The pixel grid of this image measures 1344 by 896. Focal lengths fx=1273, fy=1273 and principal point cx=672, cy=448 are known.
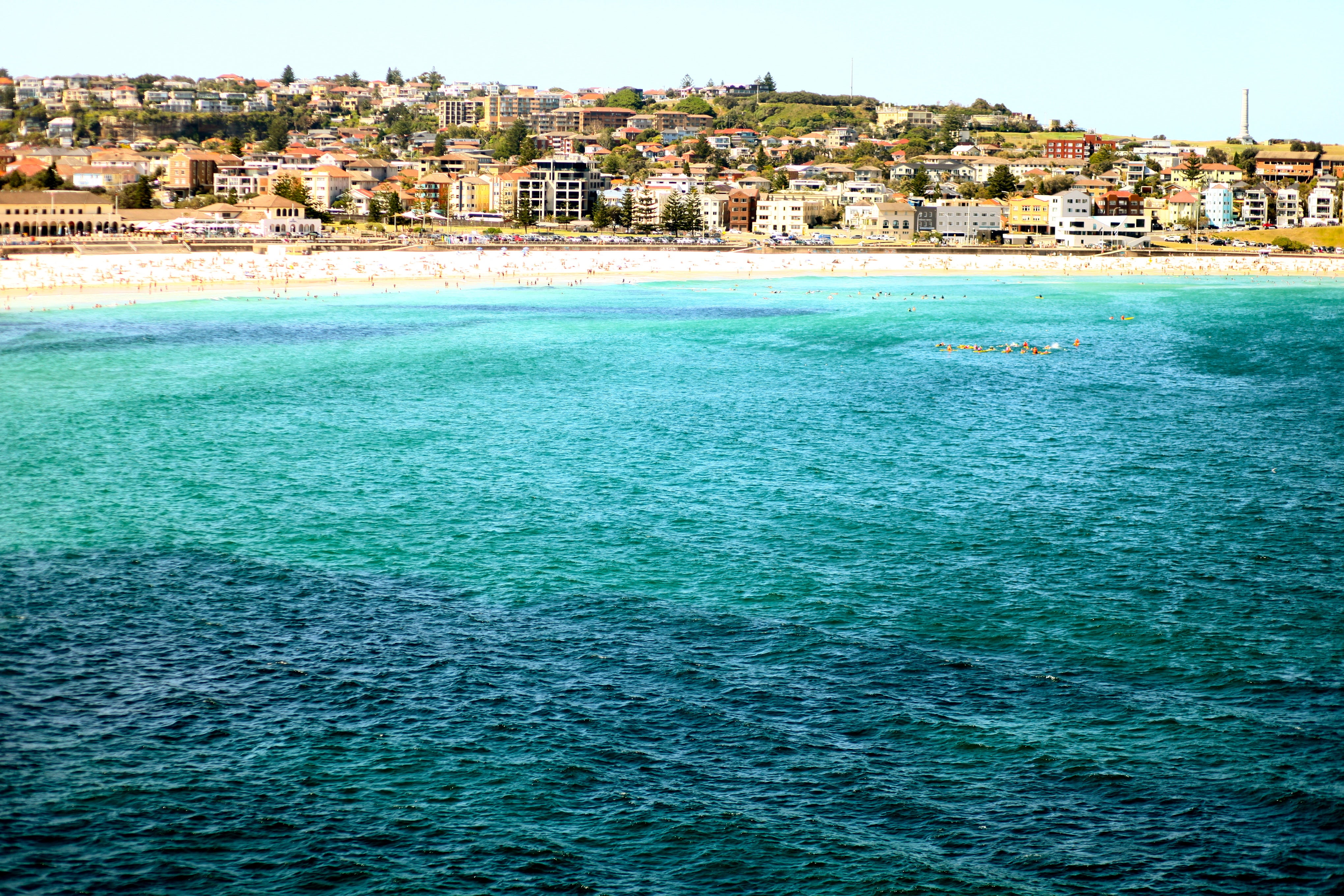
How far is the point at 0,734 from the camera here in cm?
1622

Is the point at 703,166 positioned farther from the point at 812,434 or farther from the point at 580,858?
the point at 580,858

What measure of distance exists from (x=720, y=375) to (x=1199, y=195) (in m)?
111

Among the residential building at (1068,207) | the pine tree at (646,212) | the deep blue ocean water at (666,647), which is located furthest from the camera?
the residential building at (1068,207)

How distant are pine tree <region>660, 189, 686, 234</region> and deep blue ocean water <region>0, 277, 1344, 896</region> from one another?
267 feet

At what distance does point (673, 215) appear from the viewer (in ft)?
398

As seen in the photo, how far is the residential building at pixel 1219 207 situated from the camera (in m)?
141

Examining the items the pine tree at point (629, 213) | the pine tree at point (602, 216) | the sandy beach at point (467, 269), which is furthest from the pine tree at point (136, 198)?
the pine tree at point (629, 213)

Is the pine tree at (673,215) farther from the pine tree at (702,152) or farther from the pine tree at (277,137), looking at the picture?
the pine tree at (277,137)

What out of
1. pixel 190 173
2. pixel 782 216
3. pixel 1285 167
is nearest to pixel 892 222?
pixel 782 216

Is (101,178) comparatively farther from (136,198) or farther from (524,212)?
(524,212)

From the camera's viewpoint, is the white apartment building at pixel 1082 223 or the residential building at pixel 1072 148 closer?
the white apartment building at pixel 1082 223

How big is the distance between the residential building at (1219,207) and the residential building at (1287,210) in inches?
208

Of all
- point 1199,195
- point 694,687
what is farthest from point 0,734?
point 1199,195

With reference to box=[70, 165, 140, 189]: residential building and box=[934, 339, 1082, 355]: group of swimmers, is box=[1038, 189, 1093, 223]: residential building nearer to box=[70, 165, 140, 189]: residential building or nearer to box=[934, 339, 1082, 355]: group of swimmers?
box=[934, 339, 1082, 355]: group of swimmers
